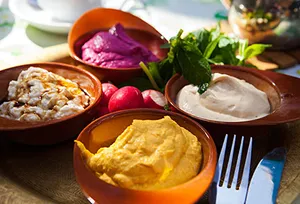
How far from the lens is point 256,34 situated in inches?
56.4

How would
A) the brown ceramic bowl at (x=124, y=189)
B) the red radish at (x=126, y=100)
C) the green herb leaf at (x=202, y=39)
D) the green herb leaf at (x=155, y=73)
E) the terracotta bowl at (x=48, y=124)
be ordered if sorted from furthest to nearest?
the green herb leaf at (x=202, y=39)
the green herb leaf at (x=155, y=73)
the red radish at (x=126, y=100)
the terracotta bowl at (x=48, y=124)
the brown ceramic bowl at (x=124, y=189)

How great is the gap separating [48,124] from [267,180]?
45 centimetres

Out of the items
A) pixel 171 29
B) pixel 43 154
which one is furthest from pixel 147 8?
pixel 43 154

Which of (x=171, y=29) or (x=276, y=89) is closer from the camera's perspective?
(x=276, y=89)

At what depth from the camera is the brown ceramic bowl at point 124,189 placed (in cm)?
68

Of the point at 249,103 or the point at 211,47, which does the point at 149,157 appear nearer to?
the point at 249,103

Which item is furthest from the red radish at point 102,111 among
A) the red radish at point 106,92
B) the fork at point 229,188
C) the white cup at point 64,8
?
the white cup at point 64,8

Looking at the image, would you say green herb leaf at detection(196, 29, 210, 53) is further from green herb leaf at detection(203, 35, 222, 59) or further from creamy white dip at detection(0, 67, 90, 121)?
creamy white dip at detection(0, 67, 90, 121)

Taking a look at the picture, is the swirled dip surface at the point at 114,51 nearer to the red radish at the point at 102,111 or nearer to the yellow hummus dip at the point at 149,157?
the red radish at the point at 102,111

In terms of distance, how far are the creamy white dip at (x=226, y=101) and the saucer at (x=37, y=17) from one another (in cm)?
70

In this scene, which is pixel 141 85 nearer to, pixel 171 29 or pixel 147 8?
pixel 171 29

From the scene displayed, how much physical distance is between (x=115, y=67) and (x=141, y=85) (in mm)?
98

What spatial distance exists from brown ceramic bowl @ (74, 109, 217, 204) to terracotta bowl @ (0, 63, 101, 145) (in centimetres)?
10

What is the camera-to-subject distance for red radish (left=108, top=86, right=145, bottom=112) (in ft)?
3.20
